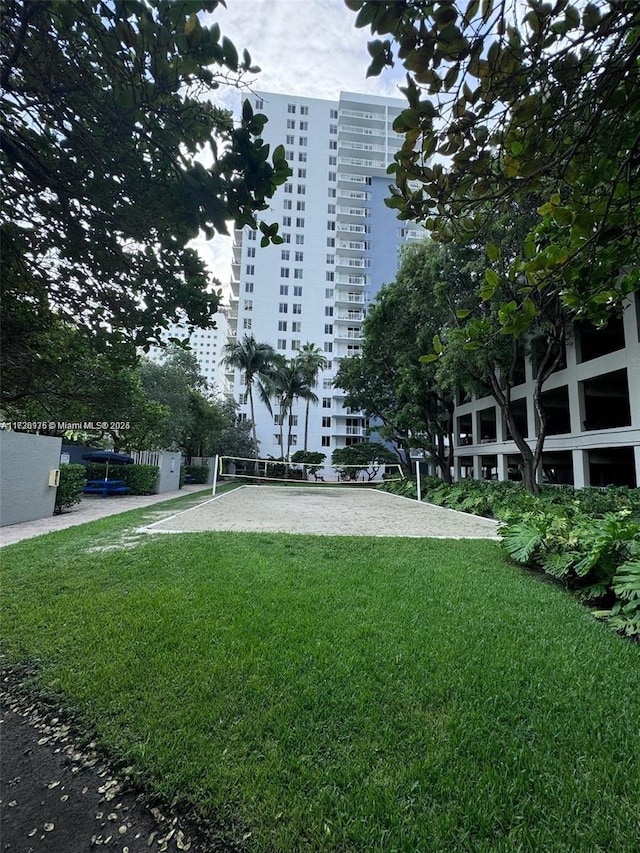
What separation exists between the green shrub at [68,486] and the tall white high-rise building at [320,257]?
25.6m

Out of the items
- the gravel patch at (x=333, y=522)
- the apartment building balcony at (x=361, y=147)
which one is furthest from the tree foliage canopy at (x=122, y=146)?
the apartment building balcony at (x=361, y=147)

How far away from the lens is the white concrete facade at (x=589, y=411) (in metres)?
11.1

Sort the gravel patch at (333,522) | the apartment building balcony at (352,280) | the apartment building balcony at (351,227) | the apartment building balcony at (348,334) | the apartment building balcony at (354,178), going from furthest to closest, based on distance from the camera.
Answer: the apartment building balcony at (354,178)
the apartment building balcony at (351,227)
the apartment building balcony at (352,280)
the apartment building balcony at (348,334)
the gravel patch at (333,522)

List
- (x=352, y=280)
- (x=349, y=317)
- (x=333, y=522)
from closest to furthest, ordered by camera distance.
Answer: (x=333, y=522) → (x=349, y=317) → (x=352, y=280)

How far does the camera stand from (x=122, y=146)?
1.87 m

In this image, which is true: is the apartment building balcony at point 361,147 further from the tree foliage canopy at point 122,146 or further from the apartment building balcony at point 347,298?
the tree foliage canopy at point 122,146

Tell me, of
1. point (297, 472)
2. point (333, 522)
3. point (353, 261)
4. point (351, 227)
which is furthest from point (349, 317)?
point (333, 522)

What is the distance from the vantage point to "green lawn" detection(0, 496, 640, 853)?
5.27 feet

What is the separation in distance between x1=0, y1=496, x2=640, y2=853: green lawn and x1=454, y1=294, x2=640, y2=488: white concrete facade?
32.5 ft

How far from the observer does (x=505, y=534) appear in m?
5.69

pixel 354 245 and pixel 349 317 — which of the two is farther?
pixel 354 245

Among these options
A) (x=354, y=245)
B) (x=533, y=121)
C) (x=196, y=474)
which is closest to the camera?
(x=533, y=121)

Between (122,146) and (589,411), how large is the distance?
63.5 feet

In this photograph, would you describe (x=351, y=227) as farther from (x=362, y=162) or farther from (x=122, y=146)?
(x=122, y=146)
